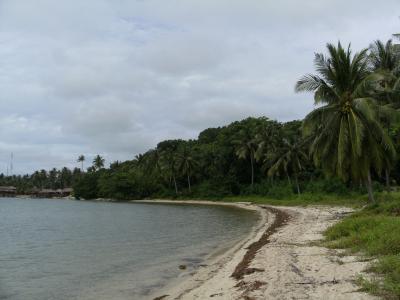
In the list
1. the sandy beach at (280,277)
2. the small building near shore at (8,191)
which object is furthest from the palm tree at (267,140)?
the small building near shore at (8,191)

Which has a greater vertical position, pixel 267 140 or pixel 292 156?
pixel 267 140

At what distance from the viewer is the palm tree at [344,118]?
25281 mm

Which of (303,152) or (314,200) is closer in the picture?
(314,200)

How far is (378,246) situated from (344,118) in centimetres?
1523

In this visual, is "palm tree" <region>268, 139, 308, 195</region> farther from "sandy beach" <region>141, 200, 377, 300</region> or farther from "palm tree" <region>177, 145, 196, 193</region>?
"sandy beach" <region>141, 200, 377, 300</region>

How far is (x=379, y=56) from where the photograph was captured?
34281mm

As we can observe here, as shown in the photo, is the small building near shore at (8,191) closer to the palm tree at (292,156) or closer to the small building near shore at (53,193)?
the small building near shore at (53,193)

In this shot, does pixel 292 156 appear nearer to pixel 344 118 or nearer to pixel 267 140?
pixel 267 140

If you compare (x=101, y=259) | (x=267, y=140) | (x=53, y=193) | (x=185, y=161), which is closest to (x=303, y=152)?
(x=267, y=140)

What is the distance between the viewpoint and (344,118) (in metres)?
26.1

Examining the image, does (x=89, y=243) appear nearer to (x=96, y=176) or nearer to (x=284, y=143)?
(x=284, y=143)

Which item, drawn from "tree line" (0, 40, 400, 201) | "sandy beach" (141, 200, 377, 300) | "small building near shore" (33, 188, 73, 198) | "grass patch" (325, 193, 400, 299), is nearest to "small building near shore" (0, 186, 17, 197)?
"tree line" (0, 40, 400, 201)

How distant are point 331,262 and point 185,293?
14.1ft

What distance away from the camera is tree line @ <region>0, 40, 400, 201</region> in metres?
25.9
